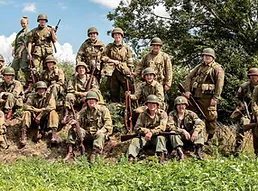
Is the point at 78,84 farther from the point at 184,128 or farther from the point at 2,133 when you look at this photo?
the point at 184,128

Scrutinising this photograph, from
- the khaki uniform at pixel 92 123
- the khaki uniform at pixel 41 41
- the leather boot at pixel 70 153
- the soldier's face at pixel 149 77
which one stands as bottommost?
the leather boot at pixel 70 153

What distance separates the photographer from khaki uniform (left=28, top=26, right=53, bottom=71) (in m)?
14.7

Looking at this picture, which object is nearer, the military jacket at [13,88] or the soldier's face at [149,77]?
the soldier's face at [149,77]

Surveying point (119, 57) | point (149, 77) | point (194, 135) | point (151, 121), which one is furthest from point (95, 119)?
point (119, 57)

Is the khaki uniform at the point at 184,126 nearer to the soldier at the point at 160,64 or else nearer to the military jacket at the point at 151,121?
the military jacket at the point at 151,121

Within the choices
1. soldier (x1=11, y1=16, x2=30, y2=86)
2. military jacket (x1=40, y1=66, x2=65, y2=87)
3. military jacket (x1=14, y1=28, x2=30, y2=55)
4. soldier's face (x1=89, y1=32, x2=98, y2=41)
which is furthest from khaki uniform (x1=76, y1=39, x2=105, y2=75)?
military jacket (x1=14, y1=28, x2=30, y2=55)

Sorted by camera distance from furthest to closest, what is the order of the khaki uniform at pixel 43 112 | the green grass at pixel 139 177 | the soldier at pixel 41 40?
the soldier at pixel 41 40, the khaki uniform at pixel 43 112, the green grass at pixel 139 177

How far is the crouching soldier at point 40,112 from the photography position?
12.4 metres

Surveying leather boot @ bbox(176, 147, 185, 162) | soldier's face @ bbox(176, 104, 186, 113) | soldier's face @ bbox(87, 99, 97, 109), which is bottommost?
leather boot @ bbox(176, 147, 185, 162)

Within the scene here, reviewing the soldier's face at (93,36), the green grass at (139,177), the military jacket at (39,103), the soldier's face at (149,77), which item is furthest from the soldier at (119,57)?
the green grass at (139,177)

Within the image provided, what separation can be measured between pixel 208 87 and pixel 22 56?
6.26 metres

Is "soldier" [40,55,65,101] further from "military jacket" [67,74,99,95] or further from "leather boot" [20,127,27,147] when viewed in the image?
"leather boot" [20,127,27,147]

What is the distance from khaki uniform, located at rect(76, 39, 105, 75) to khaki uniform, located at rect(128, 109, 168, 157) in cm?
298

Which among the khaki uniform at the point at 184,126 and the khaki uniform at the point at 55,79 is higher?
the khaki uniform at the point at 55,79
